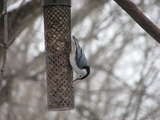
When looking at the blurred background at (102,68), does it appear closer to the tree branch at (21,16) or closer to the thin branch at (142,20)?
the tree branch at (21,16)

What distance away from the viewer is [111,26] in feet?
25.7

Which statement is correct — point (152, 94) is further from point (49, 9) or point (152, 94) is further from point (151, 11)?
point (49, 9)

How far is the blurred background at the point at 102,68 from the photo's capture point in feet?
23.1

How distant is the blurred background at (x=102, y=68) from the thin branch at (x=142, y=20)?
4736 millimetres

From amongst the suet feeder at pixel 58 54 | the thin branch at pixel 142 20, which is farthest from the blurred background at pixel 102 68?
the thin branch at pixel 142 20

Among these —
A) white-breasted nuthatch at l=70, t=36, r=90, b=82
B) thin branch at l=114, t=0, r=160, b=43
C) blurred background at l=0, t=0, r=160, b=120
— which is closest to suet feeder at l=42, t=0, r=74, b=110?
white-breasted nuthatch at l=70, t=36, r=90, b=82

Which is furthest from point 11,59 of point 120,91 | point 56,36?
point 56,36

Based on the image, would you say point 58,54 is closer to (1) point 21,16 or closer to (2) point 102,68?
(1) point 21,16

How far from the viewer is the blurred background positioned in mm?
7047

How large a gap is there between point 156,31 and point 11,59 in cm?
644

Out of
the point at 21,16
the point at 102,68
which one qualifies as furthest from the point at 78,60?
the point at 102,68

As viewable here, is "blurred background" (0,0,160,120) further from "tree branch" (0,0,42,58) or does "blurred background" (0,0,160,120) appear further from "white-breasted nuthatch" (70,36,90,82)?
"white-breasted nuthatch" (70,36,90,82)

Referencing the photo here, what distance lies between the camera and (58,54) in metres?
3.14

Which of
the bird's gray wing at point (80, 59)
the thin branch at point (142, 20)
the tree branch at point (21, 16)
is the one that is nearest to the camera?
the thin branch at point (142, 20)
